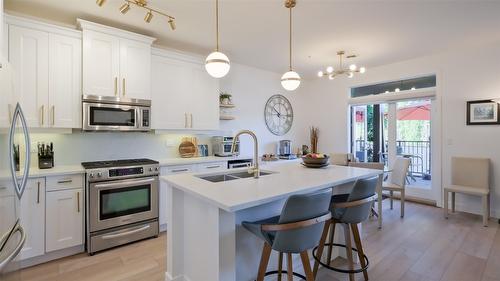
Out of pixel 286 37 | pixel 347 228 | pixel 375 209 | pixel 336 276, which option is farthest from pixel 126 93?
pixel 375 209

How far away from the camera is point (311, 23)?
301 cm

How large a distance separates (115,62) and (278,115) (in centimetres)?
342

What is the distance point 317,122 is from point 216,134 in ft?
8.67

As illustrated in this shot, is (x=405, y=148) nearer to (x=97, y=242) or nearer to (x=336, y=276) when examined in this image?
(x=336, y=276)

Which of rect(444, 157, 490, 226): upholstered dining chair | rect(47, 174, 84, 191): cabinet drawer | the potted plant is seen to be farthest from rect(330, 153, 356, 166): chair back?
rect(47, 174, 84, 191): cabinet drawer

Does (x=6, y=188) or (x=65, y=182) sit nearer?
(x=6, y=188)

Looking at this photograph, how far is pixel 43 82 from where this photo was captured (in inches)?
104

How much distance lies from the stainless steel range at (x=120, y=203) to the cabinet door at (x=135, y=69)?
0.92 metres

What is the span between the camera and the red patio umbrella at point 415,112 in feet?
14.8

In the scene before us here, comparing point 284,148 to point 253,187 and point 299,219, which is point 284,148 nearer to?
point 253,187

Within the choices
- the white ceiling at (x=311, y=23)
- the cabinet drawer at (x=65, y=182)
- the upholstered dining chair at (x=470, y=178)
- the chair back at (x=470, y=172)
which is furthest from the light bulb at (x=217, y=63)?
the chair back at (x=470, y=172)

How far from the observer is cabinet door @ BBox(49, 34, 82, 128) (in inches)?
106

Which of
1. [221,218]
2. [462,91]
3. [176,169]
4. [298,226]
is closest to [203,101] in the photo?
[176,169]

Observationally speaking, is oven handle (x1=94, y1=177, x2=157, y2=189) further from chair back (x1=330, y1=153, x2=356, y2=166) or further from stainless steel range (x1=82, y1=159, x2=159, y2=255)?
chair back (x1=330, y1=153, x2=356, y2=166)
